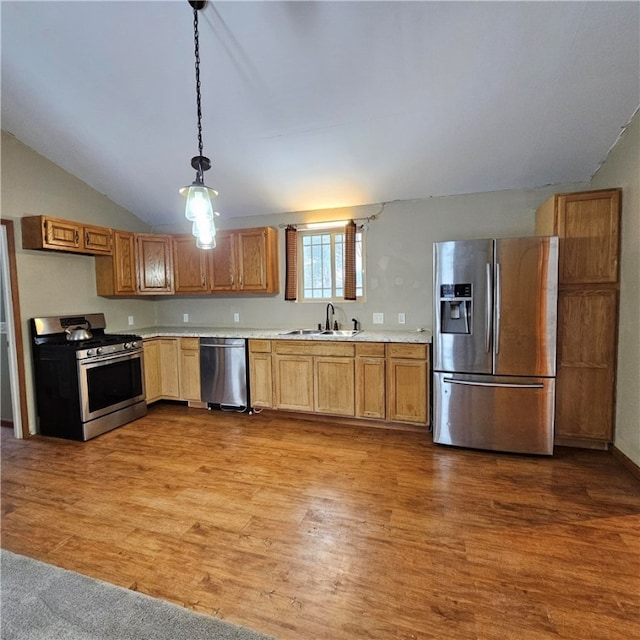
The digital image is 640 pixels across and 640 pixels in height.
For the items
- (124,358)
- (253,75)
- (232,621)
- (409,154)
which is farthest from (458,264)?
(124,358)

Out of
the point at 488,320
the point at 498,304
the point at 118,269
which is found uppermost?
the point at 118,269

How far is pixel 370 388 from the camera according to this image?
367 centimetres

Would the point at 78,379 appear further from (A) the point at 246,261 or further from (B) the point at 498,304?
(B) the point at 498,304

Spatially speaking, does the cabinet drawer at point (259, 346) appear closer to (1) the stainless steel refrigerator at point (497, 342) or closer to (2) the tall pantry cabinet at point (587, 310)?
(1) the stainless steel refrigerator at point (497, 342)

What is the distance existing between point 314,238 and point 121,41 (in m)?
2.55

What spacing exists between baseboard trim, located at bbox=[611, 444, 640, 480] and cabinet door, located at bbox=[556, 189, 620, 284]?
1377mm

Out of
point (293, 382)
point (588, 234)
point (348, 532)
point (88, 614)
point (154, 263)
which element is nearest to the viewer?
point (88, 614)

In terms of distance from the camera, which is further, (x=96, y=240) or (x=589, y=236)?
(x=96, y=240)

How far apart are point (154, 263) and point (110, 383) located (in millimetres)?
1630

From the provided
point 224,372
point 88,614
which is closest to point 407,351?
point 224,372

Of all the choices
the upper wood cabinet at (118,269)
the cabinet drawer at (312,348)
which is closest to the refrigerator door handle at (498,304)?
the cabinet drawer at (312,348)

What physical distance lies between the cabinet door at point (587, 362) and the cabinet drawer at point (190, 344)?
370 cm

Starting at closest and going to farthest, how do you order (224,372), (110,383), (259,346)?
(110,383), (259,346), (224,372)

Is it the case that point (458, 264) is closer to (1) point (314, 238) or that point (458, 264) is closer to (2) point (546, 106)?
(2) point (546, 106)
